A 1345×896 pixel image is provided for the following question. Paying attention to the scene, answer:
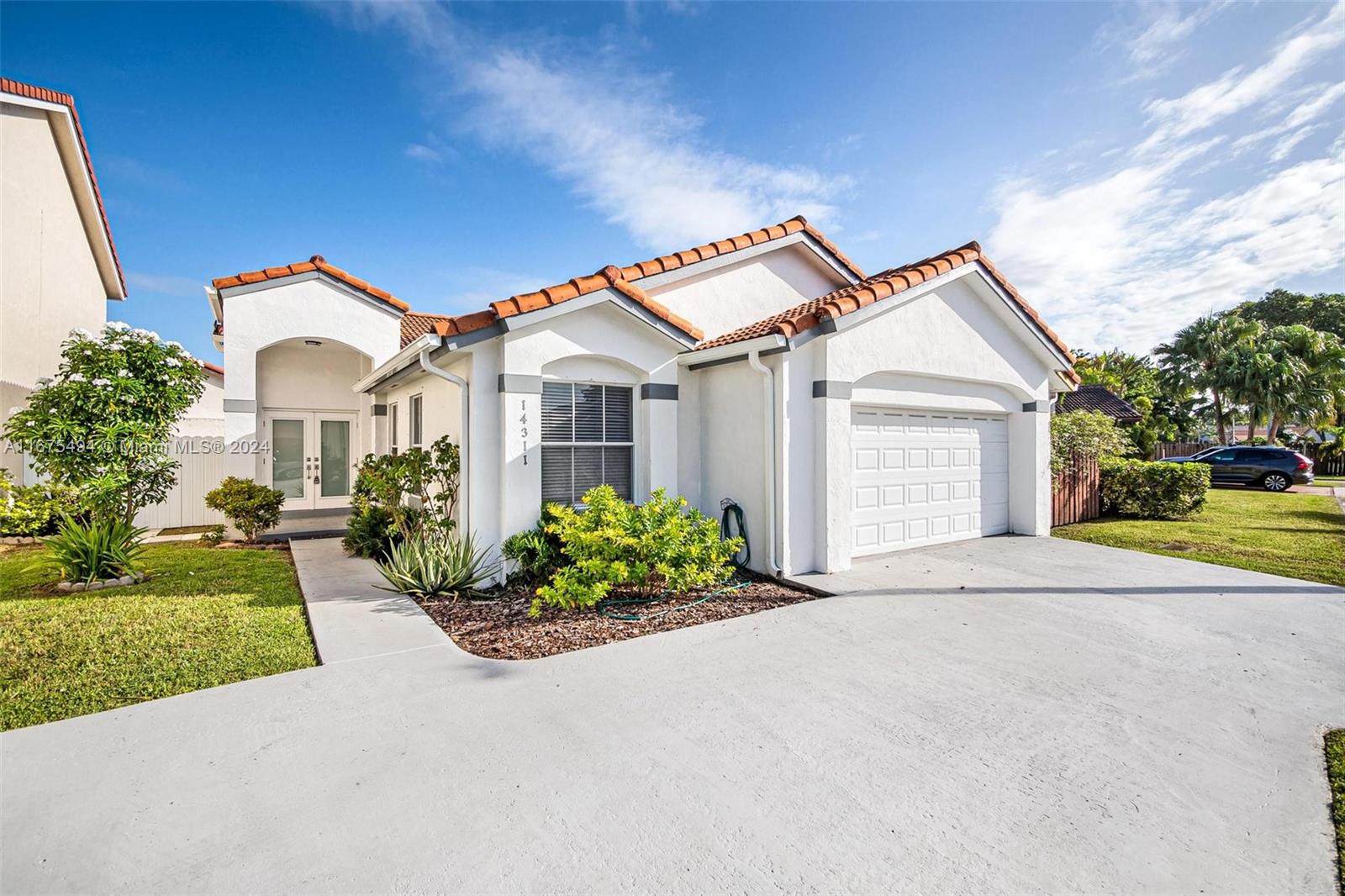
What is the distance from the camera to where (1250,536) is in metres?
11.6

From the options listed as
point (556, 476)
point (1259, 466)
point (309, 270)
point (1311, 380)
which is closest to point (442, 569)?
point (556, 476)

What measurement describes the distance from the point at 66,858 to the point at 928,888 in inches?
156

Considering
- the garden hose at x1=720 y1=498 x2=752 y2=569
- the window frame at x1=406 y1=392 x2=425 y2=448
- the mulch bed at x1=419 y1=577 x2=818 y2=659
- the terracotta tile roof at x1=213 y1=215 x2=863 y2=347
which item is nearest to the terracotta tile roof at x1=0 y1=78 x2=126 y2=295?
the terracotta tile roof at x1=213 y1=215 x2=863 y2=347

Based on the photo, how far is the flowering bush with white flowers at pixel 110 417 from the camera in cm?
805

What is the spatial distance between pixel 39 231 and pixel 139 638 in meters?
12.1

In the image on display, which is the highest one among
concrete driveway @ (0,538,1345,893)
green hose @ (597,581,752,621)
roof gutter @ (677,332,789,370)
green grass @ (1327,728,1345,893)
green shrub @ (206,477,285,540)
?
roof gutter @ (677,332,789,370)

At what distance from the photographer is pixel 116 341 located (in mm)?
8633

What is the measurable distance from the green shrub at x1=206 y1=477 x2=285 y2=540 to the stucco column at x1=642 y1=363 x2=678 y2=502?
26.2ft

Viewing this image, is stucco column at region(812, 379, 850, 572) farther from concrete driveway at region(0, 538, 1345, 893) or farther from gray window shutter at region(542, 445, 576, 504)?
gray window shutter at region(542, 445, 576, 504)

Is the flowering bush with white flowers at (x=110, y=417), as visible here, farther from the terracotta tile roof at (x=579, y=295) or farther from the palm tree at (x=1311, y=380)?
the palm tree at (x=1311, y=380)

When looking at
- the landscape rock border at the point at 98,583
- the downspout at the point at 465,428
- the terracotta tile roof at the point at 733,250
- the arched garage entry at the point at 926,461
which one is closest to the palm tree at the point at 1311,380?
the arched garage entry at the point at 926,461

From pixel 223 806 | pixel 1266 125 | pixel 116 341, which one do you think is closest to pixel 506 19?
pixel 116 341

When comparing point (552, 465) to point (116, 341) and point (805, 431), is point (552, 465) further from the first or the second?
point (116, 341)

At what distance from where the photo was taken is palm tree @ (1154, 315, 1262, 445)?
3166cm
